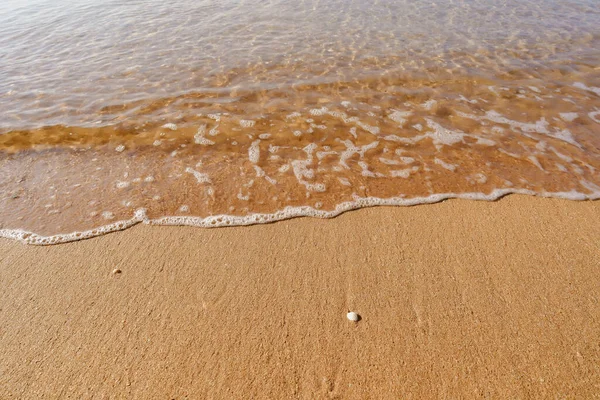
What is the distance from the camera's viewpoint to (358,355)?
2.08 metres

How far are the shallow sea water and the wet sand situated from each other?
0.35m

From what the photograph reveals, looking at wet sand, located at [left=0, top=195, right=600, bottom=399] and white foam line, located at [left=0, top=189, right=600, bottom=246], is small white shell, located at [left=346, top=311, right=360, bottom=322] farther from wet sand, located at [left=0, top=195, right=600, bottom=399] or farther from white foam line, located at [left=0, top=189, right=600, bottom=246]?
white foam line, located at [left=0, top=189, right=600, bottom=246]

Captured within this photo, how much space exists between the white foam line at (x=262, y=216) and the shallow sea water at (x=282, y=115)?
2 centimetres

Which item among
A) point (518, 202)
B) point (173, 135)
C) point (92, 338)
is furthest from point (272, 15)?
point (92, 338)

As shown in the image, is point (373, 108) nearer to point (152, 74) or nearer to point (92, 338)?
point (152, 74)

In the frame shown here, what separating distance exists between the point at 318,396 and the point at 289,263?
99 cm

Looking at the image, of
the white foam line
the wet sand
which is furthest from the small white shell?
the white foam line

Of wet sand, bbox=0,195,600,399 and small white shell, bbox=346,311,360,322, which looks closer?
wet sand, bbox=0,195,600,399

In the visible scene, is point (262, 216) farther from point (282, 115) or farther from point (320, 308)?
point (282, 115)

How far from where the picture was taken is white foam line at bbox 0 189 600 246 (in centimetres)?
296

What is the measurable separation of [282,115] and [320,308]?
9.70 ft

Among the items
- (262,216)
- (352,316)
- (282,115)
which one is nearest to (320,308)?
(352,316)

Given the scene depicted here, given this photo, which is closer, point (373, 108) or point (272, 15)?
point (373, 108)

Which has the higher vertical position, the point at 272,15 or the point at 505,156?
the point at 272,15
